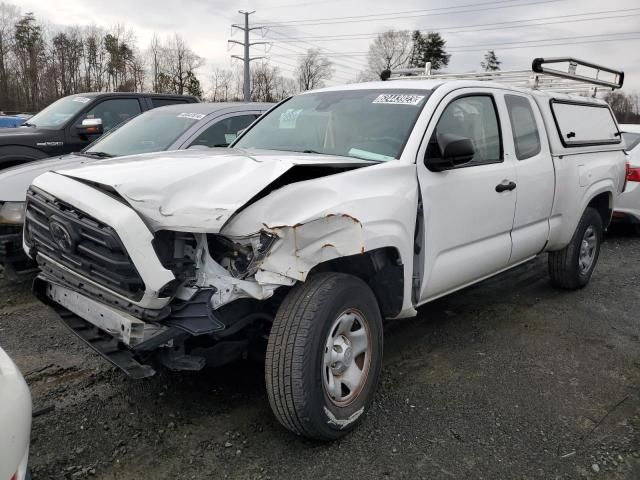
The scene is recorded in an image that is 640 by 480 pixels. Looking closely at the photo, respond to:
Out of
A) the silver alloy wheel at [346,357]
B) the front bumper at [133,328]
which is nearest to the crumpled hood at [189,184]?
the front bumper at [133,328]

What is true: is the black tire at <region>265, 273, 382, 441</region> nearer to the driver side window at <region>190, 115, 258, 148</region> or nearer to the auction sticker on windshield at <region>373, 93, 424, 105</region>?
the auction sticker on windshield at <region>373, 93, 424, 105</region>

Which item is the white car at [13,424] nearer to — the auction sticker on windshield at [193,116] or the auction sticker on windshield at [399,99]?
the auction sticker on windshield at [399,99]

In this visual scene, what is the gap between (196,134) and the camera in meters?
5.52

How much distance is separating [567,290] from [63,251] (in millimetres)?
4800

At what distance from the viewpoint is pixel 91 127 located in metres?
6.76

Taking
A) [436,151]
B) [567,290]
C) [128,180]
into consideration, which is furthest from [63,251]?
[567,290]

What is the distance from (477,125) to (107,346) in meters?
2.90

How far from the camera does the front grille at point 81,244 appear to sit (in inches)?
96.9

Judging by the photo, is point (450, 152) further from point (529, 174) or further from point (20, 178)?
point (20, 178)

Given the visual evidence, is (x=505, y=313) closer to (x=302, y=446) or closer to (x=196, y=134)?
(x=302, y=446)

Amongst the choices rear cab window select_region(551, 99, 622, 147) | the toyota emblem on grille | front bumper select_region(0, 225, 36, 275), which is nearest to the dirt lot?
front bumper select_region(0, 225, 36, 275)

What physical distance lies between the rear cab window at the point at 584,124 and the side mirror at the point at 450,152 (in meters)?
1.97

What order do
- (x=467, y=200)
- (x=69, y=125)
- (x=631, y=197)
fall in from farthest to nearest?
(x=631, y=197), (x=69, y=125), (x=467, y=200)

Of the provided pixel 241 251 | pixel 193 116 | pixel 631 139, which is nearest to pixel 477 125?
pixel 241 251
